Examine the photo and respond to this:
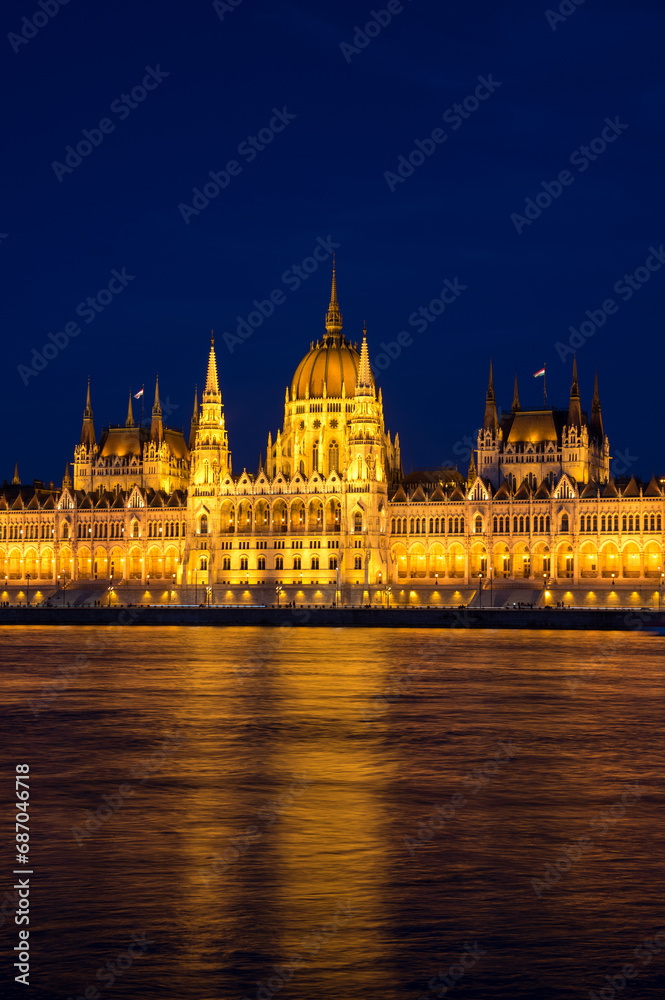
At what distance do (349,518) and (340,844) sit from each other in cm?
11239

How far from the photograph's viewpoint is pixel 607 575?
124m

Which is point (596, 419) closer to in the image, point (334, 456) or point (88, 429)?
point (334, 456)

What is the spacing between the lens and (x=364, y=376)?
139875mm

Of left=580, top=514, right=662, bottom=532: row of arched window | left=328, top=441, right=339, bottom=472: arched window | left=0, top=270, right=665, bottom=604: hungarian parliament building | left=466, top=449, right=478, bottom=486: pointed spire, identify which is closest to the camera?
left=580, top=514, right=662, bottom=532: row of arched window

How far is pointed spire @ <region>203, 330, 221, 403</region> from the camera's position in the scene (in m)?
147

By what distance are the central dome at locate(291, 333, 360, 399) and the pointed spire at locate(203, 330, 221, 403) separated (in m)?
10.7

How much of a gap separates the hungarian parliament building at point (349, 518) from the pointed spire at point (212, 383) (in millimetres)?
274

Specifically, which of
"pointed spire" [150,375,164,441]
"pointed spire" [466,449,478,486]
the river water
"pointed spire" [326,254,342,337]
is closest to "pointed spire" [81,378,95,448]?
"pointed spire" [150,375,164,441]

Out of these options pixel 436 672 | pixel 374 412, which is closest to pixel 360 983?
pixel 436 672

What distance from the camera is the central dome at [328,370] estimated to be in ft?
497

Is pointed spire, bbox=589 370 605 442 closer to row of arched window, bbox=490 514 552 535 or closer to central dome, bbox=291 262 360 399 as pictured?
row of arched window, bbox=490 514 552 535

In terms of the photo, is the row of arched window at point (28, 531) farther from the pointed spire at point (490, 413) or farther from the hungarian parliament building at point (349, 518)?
the pointed spire at point (490, 413)

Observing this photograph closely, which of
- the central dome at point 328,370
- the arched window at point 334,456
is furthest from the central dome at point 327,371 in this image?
the arched window at point 334,456

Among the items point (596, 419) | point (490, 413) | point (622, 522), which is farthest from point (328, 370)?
point (622, 522)
